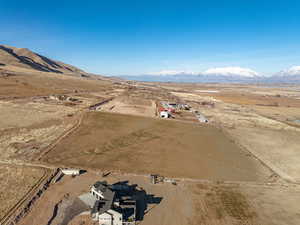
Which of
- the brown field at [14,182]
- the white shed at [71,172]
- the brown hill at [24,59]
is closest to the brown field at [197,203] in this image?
the white shed at [71,172]

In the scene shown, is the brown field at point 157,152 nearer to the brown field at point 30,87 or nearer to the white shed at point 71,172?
the white shed at point 71,172

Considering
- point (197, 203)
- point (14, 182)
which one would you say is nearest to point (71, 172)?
point (14, 182)

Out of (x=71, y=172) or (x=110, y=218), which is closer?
(x=110, y=218)

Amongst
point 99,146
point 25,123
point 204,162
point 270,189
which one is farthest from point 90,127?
point 270,189

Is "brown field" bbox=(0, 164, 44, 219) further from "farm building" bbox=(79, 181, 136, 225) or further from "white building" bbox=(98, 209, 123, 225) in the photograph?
"white building" bbox=(98, 209, 123, 225)

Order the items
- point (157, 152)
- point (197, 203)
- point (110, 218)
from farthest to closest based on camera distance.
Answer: point (157, 152), point (197, 203), point (110, 218)

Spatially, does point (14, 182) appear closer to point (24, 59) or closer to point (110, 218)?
point (110, 218)
